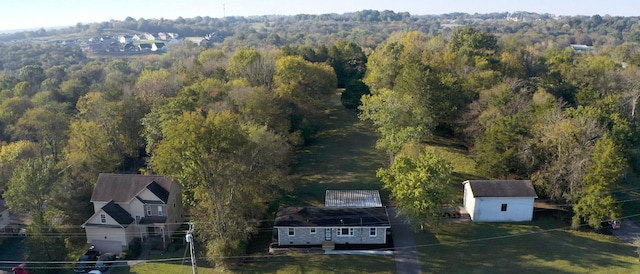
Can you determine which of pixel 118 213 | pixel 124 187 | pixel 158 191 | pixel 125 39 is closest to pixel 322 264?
pixel 158 191

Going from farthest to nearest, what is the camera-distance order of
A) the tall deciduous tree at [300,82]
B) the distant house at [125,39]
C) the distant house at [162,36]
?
1. the distant house at [162,36]
2. the distant house at [125,39]
3. the tall deciduous tree at [300,82]

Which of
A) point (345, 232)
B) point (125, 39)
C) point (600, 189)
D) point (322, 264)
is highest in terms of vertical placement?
point (125, 39)

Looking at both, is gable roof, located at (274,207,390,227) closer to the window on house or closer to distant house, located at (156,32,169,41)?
the window on house

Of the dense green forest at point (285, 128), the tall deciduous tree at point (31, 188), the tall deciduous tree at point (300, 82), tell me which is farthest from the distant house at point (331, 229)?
the tall deciduous tree at point (300, 82)

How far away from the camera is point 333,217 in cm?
2969

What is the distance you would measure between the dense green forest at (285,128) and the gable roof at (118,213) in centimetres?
333

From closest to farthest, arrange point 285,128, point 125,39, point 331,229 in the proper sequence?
point 331,229 → point 285,128 → point 125,39

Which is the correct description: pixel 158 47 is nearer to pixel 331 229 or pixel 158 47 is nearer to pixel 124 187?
pixel 124 187

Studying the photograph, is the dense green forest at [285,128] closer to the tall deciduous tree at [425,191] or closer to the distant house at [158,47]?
the tall deciduous tree at [425,191]

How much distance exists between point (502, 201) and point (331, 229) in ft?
40.8

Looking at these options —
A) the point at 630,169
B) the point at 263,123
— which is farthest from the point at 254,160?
the point at 630,169

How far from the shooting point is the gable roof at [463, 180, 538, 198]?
3116 cm

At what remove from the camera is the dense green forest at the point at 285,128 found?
93.1ft

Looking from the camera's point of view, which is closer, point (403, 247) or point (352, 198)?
point (403, 247)
